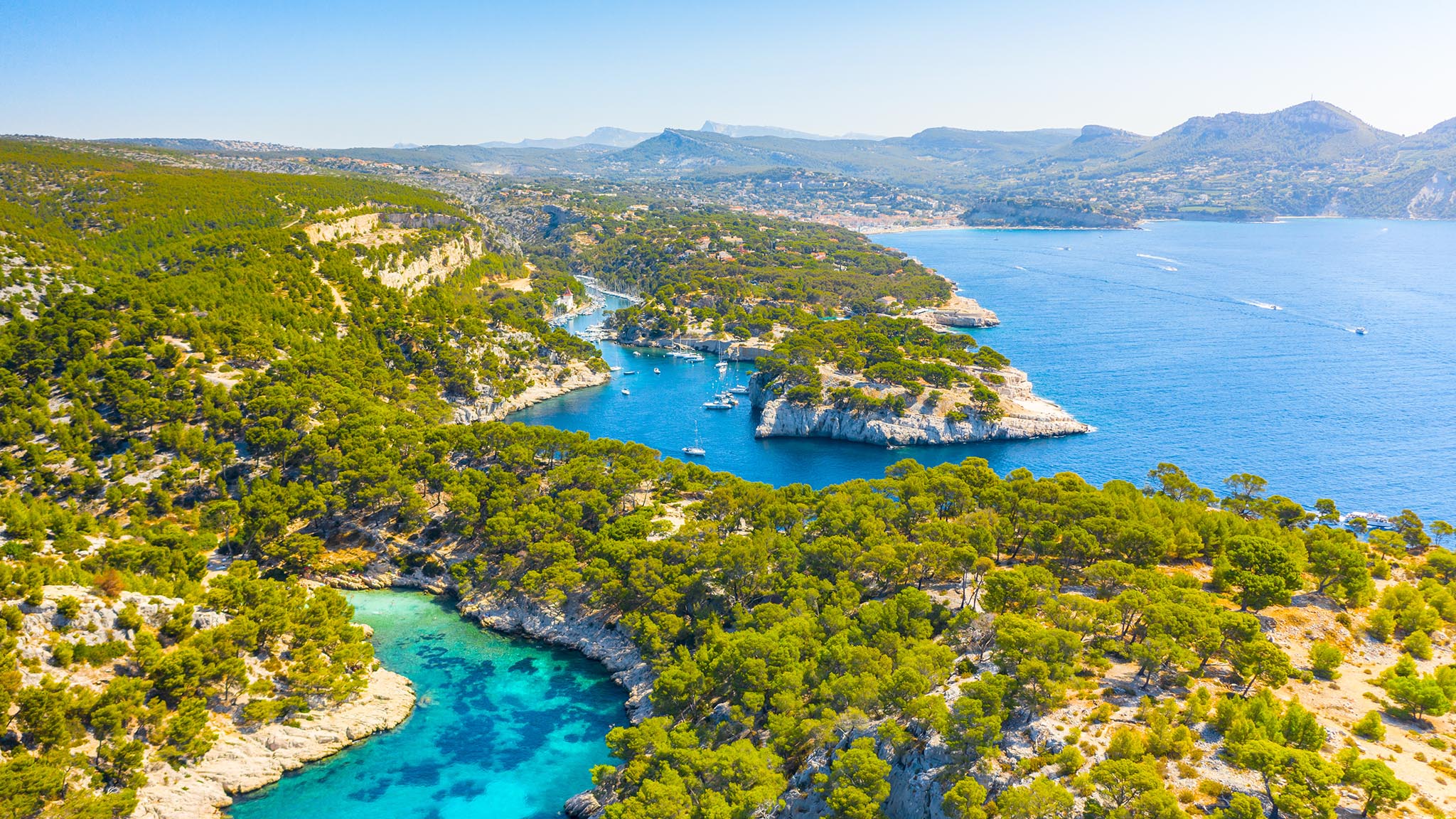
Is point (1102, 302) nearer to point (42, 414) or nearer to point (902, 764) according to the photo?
point (902, 764)

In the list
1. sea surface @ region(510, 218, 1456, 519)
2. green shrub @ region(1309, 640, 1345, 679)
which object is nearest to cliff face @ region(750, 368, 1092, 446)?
sea surface @ region(510, 218, 1456, 519)

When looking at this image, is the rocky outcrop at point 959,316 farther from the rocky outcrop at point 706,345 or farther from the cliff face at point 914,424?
the cliff face at point 914,424

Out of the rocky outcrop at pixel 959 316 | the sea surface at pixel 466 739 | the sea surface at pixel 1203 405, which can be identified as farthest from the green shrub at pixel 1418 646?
the rocky outcrop at pixel 959 316

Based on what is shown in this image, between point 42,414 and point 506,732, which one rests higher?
point 42,414

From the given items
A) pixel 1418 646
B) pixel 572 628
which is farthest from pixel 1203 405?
pixel 572 628

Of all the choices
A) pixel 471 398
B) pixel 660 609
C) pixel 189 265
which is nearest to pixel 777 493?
pixel 660 609
